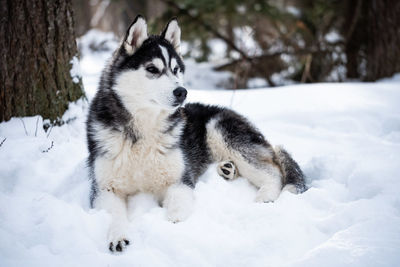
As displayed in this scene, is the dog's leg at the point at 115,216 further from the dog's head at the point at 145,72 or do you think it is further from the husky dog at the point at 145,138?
the dog's head at the point at 145,72

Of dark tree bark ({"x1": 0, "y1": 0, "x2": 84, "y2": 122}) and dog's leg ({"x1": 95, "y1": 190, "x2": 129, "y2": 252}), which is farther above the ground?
dark tree bark ({"x1": 0, "y1": 0, "x2": 84, "y2": 122})

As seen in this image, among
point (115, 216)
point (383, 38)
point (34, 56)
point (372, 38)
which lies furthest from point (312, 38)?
point (115, 216)

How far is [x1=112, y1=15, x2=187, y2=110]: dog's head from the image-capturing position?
2.86 meters

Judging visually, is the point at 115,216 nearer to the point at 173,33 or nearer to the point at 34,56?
the point at 173,33

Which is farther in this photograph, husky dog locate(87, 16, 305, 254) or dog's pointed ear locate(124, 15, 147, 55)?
dog's pointed ear locate(124, 15, 147, 55)

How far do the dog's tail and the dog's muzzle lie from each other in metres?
1.41

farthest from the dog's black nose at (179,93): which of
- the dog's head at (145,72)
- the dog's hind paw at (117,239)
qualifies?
the dog's hind paw at (117,239)

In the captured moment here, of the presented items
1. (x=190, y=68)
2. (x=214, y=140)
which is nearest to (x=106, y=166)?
(x=214, y=140)

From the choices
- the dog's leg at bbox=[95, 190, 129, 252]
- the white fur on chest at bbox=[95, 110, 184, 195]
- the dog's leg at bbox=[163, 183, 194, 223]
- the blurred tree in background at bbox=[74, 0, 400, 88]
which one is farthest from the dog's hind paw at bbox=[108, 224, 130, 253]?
the blurred tree in background at bbox=[74, 0, 400, 88]

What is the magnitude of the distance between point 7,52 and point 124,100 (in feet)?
6.10

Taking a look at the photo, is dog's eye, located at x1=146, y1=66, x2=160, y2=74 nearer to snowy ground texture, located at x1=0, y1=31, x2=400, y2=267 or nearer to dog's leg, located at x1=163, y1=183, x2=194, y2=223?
dog's leg, located at x1=163, y1=183, x2=194, y2=223

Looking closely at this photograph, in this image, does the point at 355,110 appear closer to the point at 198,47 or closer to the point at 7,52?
the point at 7,52

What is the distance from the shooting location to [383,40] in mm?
6855

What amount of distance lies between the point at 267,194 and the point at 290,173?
15.7 inches
